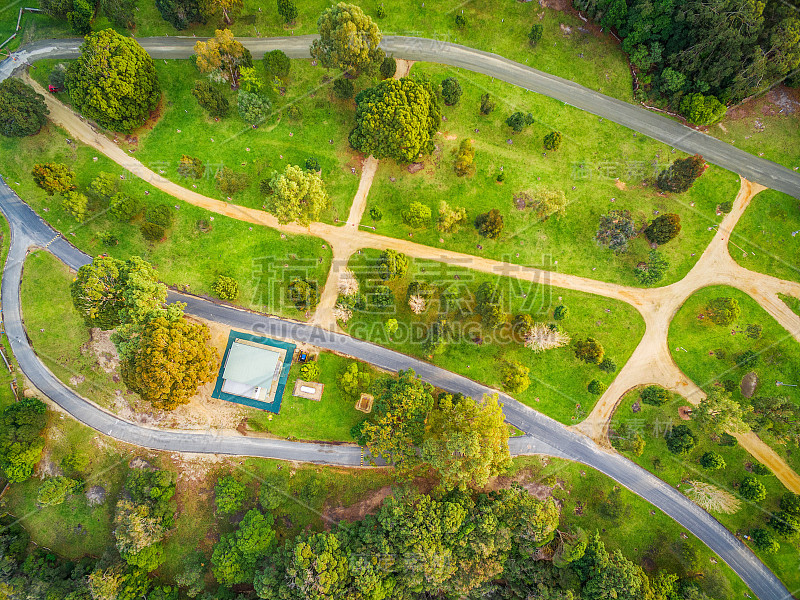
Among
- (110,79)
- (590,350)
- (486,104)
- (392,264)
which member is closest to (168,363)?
(392,264)

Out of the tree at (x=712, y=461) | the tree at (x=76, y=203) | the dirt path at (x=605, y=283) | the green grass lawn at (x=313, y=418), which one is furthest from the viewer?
the dirt path at (x=605, y=283)

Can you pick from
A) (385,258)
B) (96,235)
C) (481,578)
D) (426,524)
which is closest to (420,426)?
(426,524)

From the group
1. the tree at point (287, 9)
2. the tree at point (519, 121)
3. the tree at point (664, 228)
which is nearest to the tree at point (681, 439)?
the tree at point (664, 228)

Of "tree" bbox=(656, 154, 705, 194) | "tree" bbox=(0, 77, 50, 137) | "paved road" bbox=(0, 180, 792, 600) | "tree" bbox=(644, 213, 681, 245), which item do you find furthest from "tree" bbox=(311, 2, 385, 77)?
"tree" bbox=(644, 213, 681, 245)

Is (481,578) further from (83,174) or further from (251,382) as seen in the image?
(83,174)

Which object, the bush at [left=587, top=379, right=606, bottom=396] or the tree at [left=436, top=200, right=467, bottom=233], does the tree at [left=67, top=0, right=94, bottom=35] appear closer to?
the tree at [left=436, top=200, right=467, bottom=233]

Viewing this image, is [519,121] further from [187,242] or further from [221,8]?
[187,242]

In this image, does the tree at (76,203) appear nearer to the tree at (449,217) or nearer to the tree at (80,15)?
the tree at (80,15)
